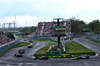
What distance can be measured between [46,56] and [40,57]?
4.90 ft

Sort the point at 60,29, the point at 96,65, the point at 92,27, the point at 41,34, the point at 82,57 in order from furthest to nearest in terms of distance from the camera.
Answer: the point at 92,27, the point at 41,34, the point at 60,29, the point at 82,57, the point at 96,65

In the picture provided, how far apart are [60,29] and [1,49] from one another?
20.7 metres

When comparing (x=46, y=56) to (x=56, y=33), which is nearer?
(x=46, y=56)

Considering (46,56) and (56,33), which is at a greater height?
(56,33)

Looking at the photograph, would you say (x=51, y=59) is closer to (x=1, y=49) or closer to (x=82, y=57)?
(x=82, y=57)

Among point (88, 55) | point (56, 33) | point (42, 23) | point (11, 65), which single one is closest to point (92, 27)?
point (42, 23)

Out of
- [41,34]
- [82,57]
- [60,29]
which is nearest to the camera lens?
[82,57]

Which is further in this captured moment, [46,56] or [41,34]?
[41,34]

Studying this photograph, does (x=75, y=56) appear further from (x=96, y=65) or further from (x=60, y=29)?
(x=60, y=29)

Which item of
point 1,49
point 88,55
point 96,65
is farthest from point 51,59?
point 1,49

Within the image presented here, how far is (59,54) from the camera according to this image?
33.7 meters

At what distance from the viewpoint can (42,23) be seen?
377 ft

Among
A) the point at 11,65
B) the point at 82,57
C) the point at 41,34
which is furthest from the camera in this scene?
the point at 41,34

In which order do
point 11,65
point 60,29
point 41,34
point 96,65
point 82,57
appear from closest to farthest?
point 96,65
point 11,65
point 82,57
point 60,29
point 41,34
